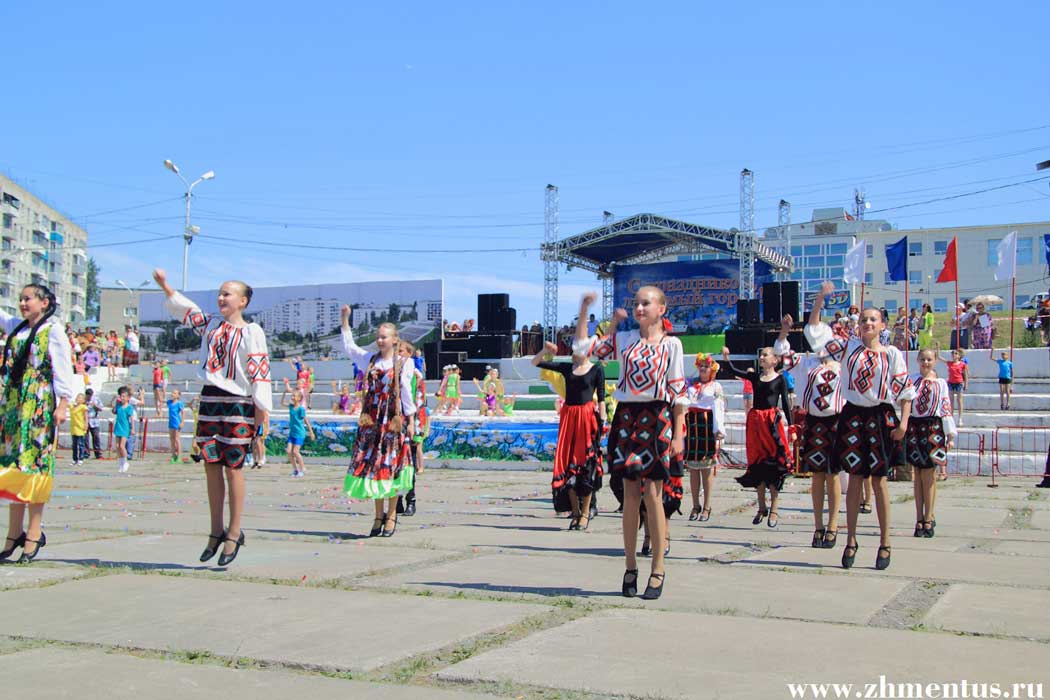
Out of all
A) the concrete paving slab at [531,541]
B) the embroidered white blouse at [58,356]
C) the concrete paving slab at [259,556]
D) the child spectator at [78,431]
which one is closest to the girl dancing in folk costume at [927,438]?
the concrete paving slab at [531,541]

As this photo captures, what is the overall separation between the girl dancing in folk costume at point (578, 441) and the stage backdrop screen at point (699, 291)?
31.7 metres

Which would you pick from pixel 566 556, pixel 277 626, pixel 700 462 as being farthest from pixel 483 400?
pixel 277 626

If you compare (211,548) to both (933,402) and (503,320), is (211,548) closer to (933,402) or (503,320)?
(933,402)

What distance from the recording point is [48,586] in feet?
18.6

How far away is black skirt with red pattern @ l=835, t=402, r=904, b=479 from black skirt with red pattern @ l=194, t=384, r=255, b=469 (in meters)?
4.25

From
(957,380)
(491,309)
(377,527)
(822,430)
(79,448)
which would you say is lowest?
(79,448)

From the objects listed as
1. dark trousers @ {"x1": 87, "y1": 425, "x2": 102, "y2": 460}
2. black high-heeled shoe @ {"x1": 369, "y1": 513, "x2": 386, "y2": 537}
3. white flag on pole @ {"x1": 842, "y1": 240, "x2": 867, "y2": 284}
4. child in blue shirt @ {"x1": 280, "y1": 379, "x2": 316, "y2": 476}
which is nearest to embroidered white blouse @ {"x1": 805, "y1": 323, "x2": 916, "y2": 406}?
black high-heeled shoe @ {"x1": 369, "y1": 513, "x2": 386, "y2": 537}

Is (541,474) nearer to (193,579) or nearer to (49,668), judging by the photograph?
(193,579)

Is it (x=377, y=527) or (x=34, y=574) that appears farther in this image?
(x=377, y=527)

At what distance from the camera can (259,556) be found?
22.7ft

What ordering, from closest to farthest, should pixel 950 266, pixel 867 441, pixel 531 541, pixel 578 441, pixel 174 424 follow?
pixel 867 441, pixel 531 541, pixel 578 441, pixel 174 424, pixel 950 266

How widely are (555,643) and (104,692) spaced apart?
1.82 m

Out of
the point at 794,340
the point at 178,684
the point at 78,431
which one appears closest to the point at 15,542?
the point at 178,684

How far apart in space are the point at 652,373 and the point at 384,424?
3.58 meters
